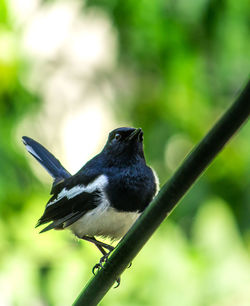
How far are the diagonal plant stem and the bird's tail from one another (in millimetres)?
1673

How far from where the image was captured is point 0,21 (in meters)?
2.77

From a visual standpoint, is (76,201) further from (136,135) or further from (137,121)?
(137,121)

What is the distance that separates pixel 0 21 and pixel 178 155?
1.53m

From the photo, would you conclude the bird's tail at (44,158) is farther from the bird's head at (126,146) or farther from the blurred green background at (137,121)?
the bird's head at (126,146)

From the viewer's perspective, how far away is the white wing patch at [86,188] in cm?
209

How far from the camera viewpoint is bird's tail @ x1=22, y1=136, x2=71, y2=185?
2.68m

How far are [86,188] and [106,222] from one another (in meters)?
0.18

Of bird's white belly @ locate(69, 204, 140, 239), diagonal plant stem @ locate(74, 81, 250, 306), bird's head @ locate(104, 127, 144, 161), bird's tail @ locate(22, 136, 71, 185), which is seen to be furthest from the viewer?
bird's tail @ locate(22, 136, 71, 185)

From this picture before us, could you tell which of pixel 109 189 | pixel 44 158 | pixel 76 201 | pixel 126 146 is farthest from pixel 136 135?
pixel 44 158

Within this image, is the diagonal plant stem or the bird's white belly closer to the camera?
the diagonal plant stem

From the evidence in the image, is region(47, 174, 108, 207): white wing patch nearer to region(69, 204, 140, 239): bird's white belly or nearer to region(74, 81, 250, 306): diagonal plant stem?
region(69, 204, 140, 239): bird's white belly

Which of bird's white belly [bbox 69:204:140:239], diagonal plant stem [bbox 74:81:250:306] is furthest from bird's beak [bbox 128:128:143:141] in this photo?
diagonal plant stem [bbox 74:81:250:306]

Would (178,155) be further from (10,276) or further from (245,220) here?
(10,276)

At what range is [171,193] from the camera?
833 millimetres
